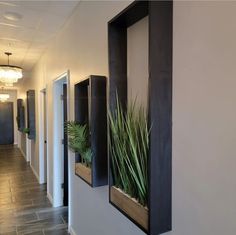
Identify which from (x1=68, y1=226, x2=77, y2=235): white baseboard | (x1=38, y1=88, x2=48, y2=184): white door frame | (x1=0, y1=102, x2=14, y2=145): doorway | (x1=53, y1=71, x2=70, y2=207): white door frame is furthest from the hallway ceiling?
(x1=0, y1=102, x2=14, y2=145): doorway

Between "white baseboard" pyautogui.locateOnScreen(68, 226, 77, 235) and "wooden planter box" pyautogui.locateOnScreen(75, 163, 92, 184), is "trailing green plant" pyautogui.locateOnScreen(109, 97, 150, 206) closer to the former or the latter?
"wooden planter box" pyautogui.locateOnScreen(75, 163, 92, 184)

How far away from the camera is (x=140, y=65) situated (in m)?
1.47

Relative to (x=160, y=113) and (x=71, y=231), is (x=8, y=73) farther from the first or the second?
(x=160, y=113)

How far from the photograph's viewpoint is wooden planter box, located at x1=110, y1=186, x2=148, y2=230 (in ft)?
3.93

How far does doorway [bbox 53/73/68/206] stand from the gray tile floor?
0.25m

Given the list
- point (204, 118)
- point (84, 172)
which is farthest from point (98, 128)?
point (204, 118)

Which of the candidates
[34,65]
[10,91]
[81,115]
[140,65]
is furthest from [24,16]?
[10,91]

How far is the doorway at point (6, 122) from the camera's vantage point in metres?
10.4

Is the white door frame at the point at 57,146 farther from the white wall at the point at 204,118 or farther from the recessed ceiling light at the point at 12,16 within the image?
the white wall at the point at 204,118

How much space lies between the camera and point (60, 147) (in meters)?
3.79

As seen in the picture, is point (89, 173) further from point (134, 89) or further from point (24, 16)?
point (24, 16)

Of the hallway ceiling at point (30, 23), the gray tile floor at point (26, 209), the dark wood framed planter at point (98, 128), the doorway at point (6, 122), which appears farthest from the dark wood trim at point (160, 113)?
the doorway at point (6, 122)

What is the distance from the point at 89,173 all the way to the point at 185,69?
1254mm

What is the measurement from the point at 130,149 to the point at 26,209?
311 centimetres
